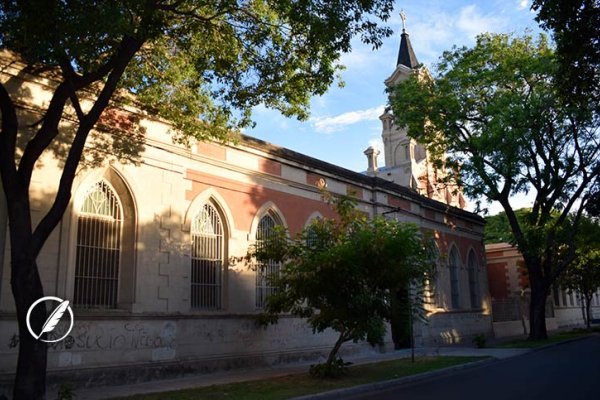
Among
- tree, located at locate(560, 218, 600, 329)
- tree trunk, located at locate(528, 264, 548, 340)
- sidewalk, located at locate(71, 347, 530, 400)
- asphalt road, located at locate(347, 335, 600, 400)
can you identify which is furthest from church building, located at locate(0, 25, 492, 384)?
tree, located at locate(560, 218, 600, 329)

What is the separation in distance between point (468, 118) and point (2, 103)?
2005 cm

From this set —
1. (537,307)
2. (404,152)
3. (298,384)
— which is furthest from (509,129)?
(404,152)

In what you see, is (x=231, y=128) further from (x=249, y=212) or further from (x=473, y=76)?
(x=473, y=76)

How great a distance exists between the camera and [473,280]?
31125 millimetres

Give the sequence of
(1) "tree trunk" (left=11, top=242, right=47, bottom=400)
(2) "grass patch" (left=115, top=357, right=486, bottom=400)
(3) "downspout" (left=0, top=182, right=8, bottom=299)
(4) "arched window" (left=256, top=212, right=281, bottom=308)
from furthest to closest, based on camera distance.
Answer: (4) "arched window" (left=256, top=212, right=281, bottom=308) → (3) "downspout" (left=0, top=182, right=8, bottom=299) → (2) "grass patch" (left=115, top=357, right=486, bottom=400) → (1) "tree trunk" (left=11, top=242, right=47, bottom=400)

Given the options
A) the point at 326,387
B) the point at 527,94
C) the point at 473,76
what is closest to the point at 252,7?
the point at 326,387

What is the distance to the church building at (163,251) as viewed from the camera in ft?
39.2

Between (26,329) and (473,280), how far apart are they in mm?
26872

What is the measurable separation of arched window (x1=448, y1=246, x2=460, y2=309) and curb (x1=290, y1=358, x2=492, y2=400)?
1194 cm

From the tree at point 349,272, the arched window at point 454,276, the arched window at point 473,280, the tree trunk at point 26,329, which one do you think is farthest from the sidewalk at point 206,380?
the arched window at point 473,280

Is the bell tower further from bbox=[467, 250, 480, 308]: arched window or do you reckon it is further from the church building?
the church building

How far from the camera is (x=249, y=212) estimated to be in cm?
1717

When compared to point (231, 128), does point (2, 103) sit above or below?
below

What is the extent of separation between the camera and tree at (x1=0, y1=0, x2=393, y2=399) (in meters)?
8.32
